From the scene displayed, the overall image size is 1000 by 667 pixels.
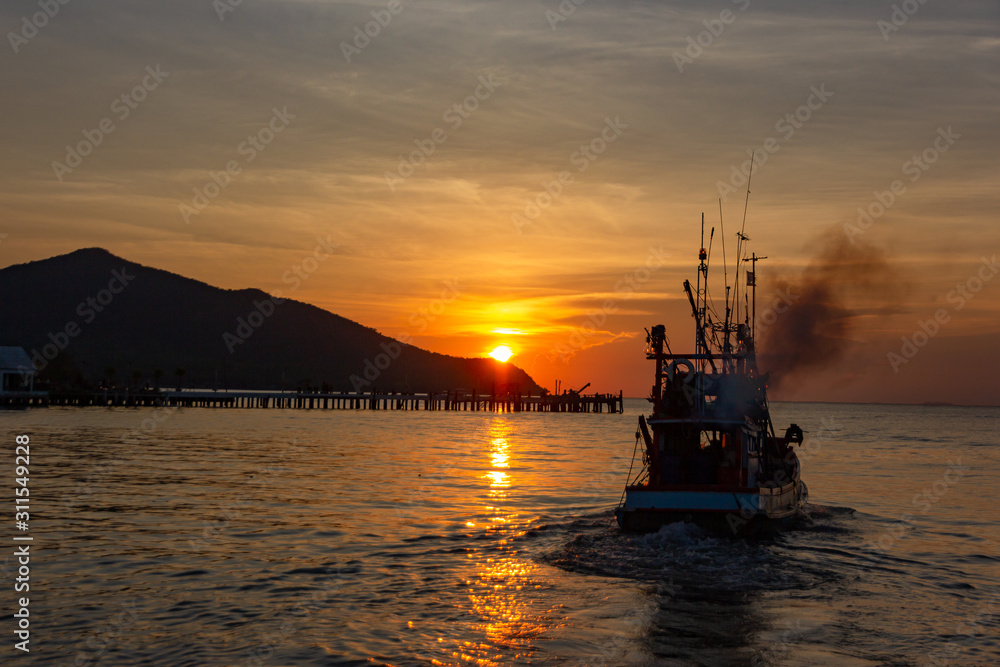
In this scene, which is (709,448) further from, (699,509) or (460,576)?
(460,576)

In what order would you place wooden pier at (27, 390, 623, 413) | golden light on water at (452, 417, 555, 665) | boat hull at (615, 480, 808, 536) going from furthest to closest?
wooden pier at (27, 390, 623, 413) → boat hull at (615, 480, 808, 536) → golden light on water at (452, 417, 555, 665)

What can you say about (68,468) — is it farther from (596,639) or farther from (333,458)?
(596,639)

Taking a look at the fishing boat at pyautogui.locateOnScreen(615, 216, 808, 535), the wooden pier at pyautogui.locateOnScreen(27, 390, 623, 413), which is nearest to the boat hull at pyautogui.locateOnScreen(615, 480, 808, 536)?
the fishing boat at pyautogui.locateOnScreen(615, 216, 808, 535)

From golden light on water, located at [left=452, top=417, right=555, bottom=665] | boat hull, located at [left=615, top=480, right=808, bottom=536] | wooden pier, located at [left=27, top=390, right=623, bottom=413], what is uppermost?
wooden pier, located at [left=27, top=390, right=623, bottom=413]

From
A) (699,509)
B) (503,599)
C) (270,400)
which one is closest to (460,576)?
(503,599)

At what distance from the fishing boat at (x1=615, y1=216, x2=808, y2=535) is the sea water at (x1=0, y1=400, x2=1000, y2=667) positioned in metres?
0.72

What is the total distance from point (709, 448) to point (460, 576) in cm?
1066

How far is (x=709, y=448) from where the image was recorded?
27.7m

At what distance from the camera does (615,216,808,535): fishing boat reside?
2469 centimetres

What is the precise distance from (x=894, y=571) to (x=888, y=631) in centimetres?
700

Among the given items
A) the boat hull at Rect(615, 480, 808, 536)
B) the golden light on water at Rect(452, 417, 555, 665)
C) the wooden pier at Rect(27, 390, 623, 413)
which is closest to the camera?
the golden light on water at Rect(452, 417, 555, 665)

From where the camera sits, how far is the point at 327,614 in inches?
665

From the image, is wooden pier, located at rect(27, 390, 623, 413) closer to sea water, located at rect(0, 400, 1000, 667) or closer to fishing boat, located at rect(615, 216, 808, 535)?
sea water, located at rect(0, 400, 1000, 667)

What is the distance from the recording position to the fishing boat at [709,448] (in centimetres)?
2469
